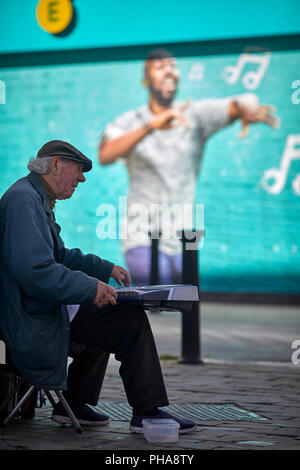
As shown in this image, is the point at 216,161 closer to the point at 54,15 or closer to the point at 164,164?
the point at 164,164

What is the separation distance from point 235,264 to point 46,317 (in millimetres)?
15037

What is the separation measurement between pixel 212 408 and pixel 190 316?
7.79 feet

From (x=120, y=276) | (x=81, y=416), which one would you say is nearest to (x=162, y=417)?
(x=81, y=416)

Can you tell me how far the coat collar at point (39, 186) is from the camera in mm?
4094

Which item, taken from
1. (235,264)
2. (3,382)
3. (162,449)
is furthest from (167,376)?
(235,264)

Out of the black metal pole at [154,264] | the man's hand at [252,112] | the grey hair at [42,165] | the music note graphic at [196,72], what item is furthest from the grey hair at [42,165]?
the music note graphic at [196,72]

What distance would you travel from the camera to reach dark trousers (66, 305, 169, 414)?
160 inches

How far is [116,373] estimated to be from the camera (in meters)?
6.66

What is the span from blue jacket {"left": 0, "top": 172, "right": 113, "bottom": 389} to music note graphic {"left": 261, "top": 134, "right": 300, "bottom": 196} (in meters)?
14.9

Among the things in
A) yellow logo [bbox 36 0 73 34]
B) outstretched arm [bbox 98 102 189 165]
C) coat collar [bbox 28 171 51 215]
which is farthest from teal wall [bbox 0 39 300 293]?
coat collar [bbox 28 171 51 215]

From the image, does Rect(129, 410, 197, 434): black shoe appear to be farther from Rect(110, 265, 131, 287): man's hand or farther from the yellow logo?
the yellow logo

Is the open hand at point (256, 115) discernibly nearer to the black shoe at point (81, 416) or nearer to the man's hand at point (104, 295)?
the black shoe at point (81, 416)

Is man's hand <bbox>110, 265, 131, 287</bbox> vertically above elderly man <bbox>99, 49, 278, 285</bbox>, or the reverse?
elderly man <bbox>99, 49, 278, 285</bbox>

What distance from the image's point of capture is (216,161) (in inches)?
739
